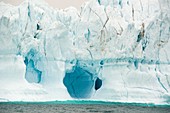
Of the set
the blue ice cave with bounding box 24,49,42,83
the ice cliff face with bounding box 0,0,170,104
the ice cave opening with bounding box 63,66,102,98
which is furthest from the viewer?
the ice cave opening with bounding box 63,66,102,98

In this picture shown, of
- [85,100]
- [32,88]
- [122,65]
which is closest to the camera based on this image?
[32,88]

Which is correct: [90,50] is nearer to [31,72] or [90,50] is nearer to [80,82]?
[80,82]

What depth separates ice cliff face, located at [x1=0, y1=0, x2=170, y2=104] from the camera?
1181cm

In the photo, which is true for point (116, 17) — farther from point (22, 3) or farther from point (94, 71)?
point (22, 3)

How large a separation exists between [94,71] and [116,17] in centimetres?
194

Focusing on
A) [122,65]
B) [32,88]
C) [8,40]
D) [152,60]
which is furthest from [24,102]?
[152,60]

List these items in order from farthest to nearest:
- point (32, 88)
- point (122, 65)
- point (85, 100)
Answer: point (85, 100), point (122, 65), point (32, 88)

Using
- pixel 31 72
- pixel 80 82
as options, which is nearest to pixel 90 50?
pixel 80 82

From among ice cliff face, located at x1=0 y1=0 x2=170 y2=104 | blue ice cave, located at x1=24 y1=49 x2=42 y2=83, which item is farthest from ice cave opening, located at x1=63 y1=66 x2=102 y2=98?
blue ice cave, located at x1=24 y1=49 x2=42 y2=83

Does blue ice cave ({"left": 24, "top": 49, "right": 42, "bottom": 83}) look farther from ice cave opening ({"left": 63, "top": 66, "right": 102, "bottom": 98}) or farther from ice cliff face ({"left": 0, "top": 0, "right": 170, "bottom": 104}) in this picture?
ice cave opening ({"left": 63, "top": 66, "right": 102, "bottom": 98})

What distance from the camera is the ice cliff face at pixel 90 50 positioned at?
11.8 meters

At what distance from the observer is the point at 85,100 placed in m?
13.3

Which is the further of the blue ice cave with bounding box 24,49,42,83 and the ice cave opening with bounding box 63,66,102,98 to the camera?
the ice cave opening with bounding box 63,66,102,98

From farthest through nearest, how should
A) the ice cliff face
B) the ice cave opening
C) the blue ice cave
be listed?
the ice cave opening, the blue ice cave, the ice cliff face
